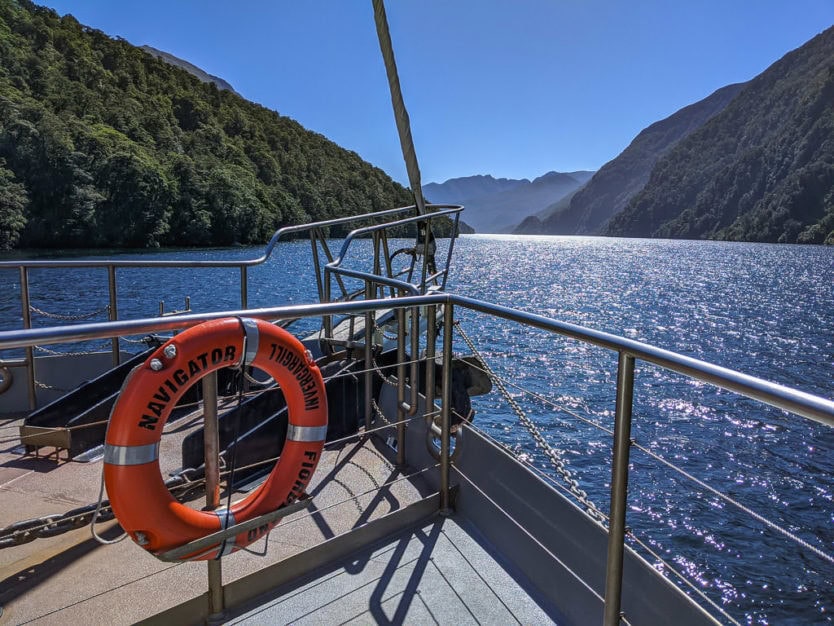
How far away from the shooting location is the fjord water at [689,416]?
4.85m

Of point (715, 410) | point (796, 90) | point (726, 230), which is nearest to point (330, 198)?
point (715, 410)

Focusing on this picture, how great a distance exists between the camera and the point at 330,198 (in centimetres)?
6531

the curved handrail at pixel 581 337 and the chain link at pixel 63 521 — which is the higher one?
the curved handrail at pixel 581 337

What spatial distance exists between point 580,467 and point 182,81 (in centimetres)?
7777

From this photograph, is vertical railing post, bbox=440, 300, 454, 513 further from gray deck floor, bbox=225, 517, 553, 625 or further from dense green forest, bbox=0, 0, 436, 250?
dense green forest, bbox=0, 0, 436, 250

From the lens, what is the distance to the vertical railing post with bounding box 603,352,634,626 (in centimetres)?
123

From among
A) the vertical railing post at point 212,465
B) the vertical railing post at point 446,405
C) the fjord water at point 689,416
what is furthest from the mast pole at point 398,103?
the vertical railing post at point 212,465

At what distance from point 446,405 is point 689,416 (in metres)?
7.84

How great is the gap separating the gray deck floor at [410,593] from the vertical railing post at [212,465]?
0.09 m

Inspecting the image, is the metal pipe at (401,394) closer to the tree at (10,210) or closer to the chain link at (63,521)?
the chain link at (63,521)

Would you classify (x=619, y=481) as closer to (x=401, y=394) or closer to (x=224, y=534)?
(x=224, y=534)

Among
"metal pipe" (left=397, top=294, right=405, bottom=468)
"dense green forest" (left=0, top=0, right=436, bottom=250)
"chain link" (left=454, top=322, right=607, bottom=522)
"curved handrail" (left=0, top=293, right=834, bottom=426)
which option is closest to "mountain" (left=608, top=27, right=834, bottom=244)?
"dense green forest" (left=0, top=0, right=436, bottom=250)

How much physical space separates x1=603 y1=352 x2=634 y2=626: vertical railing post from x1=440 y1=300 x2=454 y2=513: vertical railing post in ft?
2.61

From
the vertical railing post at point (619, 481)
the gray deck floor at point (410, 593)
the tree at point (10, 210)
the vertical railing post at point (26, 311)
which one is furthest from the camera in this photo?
the tree at point (10, 210)
